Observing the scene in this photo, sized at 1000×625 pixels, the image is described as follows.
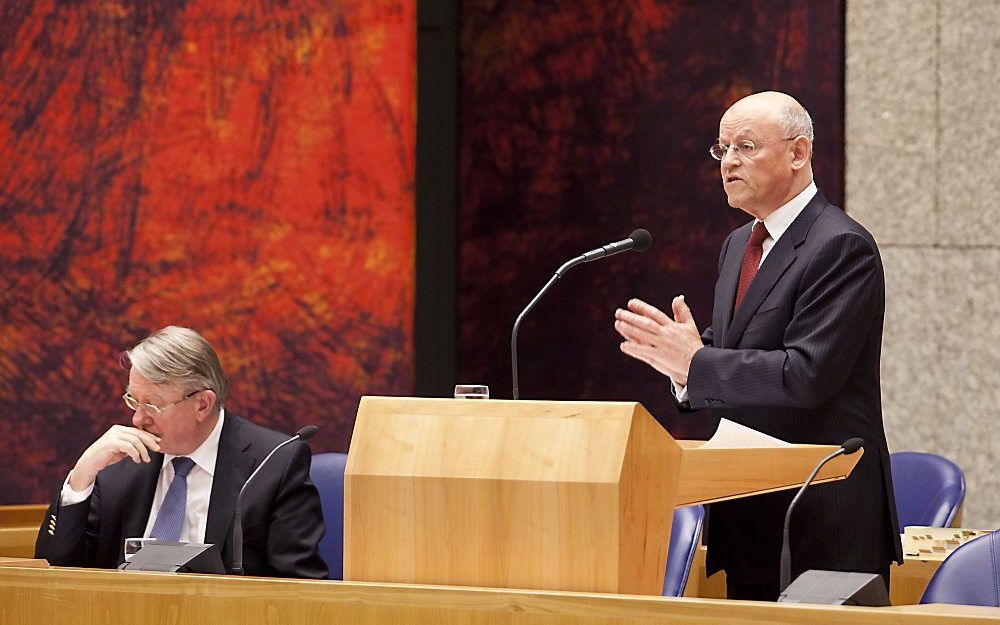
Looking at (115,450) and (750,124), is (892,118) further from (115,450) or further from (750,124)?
(115,450)

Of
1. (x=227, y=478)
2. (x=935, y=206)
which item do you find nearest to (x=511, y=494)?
(x=227, y=478)

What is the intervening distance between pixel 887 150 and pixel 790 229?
7.78ft

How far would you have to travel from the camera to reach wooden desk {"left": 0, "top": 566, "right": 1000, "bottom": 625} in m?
1.72

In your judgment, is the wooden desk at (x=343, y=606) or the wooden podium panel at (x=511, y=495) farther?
the wooden podium panel at (x=511, y=495)

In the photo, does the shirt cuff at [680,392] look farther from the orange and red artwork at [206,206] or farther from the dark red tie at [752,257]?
the orange and red artwork at [206,206]

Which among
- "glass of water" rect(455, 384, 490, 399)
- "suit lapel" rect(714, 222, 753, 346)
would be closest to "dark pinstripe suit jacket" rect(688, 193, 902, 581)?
"suit lapel" rect(714, 222, 753, 346)

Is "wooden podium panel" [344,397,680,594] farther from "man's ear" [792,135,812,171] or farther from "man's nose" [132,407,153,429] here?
"man's nose" [132,407,153,429]

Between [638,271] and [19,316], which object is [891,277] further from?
[19,316]

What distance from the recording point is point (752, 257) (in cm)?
270

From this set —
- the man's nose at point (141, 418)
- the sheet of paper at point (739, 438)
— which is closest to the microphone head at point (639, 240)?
the sheet of paper at point (739, 438)

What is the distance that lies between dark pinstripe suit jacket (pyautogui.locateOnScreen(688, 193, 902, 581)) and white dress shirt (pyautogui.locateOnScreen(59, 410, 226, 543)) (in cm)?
118

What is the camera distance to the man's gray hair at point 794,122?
2.62m

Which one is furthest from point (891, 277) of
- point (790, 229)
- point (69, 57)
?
point (69, 57)

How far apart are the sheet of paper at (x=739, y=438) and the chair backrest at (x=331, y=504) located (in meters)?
1.30
